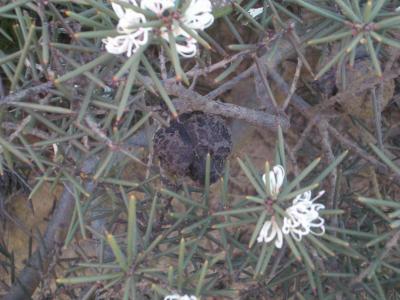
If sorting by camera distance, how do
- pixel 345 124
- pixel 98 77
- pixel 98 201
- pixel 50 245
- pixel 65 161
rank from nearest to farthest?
pixel 98 77
pixel 65 161
pixel 98 201
pixel 50 245
pixel 345 124

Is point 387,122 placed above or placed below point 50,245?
above

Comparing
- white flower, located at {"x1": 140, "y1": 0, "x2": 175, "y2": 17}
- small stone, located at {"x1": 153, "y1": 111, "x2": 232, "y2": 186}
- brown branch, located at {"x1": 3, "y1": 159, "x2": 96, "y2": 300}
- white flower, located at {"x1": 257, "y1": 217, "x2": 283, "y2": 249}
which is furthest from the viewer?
brown branch, located at {"x1": 3, "y1": 159, "x2": 96, "y2": 300}

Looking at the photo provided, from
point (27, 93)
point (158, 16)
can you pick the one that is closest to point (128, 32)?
point (158, 16)

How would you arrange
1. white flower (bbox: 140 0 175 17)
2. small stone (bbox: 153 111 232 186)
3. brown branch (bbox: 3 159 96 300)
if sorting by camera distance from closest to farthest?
white flower (bbox: 140 0 175 17) < small stone (bbox: 153 111 232 186) < brown branch (bbox: 3 159 96 300)

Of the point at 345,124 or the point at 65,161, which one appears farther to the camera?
the point at 345,124

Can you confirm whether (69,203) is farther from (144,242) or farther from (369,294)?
(369,294)

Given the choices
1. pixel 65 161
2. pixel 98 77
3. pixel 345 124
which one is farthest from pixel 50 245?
pixel 345 124

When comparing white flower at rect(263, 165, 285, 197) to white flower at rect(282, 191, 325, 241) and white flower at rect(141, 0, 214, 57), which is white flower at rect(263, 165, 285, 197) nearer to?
white flower at rect(282, 191, 325, 241)

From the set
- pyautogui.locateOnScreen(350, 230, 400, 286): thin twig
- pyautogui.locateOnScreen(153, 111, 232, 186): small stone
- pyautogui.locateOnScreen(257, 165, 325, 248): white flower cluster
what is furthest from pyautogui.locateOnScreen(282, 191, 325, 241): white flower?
pyautogui.locateOnScreen(153, 111, 232, 186): small stone
